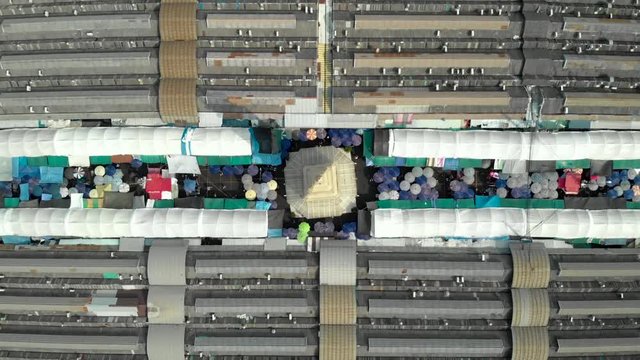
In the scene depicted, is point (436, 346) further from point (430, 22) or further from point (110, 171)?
point (110, 171)

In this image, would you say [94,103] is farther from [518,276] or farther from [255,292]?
[518,276]

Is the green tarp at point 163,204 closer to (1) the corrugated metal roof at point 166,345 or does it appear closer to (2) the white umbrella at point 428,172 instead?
(1) the corrugated metal roof at point 166,345

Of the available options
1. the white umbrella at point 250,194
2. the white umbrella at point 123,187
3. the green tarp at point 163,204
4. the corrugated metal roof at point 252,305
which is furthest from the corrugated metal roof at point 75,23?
the corrugated metal roof at point 252,305

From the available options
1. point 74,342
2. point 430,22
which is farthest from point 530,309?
point 74,342

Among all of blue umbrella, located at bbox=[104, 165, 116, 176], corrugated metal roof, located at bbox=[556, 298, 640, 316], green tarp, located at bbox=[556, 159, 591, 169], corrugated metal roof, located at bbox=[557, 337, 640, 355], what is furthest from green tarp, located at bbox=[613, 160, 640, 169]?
blue umbrella, located at bbox=[104, 165, 116, 176]

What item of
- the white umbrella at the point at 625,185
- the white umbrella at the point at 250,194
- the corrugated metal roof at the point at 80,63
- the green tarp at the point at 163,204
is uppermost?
the corrugated metal roof at the point at 80,63

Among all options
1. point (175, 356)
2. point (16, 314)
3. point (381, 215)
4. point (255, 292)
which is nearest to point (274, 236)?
point (255, 292)

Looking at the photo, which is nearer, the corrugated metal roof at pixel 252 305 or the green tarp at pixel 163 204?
the corrugated metal roof at pixel 252 305

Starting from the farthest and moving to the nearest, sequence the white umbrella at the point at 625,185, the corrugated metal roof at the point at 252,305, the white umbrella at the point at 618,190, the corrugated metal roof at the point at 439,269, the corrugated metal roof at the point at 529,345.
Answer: the white umbrella at the point at 625,185 < the white umbrella at the point at 618,190 < the corrugated metal roof at the point at 439,269 < the corrugated metal roof at the point at 252,305 < the corrugated metal roof at the point at 529,345

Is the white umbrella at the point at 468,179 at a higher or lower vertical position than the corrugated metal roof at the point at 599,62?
lower
